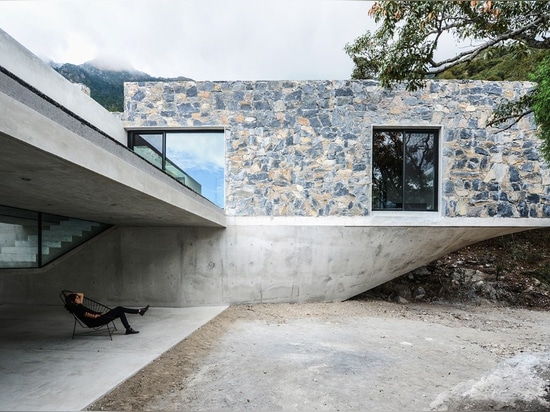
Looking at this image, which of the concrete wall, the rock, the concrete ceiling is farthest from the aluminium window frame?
the concrete ceiling

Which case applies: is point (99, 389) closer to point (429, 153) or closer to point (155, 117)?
point (155, 117)

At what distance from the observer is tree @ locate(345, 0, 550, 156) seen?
3846 mm

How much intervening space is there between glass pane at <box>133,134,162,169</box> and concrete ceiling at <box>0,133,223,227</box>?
7.15ft

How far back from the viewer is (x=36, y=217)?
690 cm

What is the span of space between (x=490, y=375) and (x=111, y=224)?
7531mm

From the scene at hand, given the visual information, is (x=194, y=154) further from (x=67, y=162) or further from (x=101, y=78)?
(x=101, y=78)

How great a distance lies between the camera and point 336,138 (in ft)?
23.5

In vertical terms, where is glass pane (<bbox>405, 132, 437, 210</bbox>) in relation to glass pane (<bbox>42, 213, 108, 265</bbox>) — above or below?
above

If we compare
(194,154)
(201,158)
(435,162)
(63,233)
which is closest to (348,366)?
(435,162)

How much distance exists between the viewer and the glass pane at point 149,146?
7.57 m

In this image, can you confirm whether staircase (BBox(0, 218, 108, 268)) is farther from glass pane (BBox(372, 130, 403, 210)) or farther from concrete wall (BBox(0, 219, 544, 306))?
glass pane (BBox(372, 130, 403, 210))

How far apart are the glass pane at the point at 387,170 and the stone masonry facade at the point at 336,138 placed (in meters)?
0.27

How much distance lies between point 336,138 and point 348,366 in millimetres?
4834

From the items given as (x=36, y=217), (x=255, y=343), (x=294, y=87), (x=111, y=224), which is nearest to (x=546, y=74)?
(x=294, y=87)
